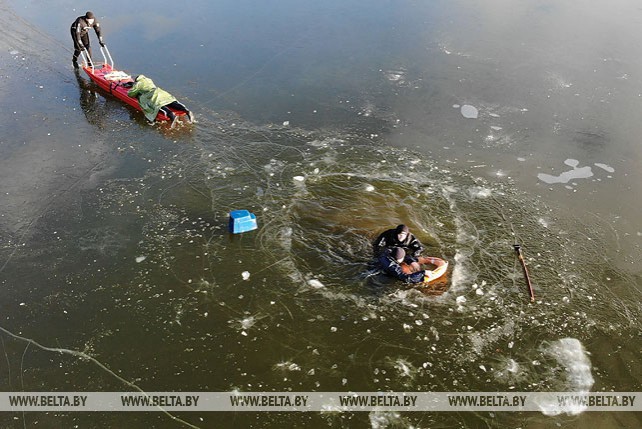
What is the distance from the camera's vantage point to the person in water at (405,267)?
682 cm

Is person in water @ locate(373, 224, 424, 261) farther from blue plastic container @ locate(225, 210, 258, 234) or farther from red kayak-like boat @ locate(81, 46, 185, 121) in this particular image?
red kayak-like boat @ locate(81, 46, 185, 121)

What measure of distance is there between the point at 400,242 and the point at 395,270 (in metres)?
0.52

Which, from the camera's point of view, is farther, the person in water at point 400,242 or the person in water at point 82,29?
the person in water at point 82,29

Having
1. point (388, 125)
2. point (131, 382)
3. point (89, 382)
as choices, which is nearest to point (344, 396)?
point (131, 382)

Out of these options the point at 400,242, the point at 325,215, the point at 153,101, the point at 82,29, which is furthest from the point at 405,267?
the point at 82,29

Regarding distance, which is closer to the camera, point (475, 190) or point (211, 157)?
point (475, 190)

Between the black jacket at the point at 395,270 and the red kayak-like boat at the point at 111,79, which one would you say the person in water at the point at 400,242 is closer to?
the black jacket at the point at 395,270

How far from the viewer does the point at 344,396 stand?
5711 mm

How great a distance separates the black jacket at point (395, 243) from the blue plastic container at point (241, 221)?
201 centimetres

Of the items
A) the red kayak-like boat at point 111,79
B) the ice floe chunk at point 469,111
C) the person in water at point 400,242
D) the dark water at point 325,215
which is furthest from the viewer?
the red kayak-like boat at point 111,79

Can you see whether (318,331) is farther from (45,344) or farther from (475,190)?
(475,190)

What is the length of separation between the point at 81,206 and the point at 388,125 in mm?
6238

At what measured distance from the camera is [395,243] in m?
7.29

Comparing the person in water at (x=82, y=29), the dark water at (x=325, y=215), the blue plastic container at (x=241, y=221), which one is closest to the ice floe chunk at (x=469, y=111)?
the dark water at (x=325, y=215)
